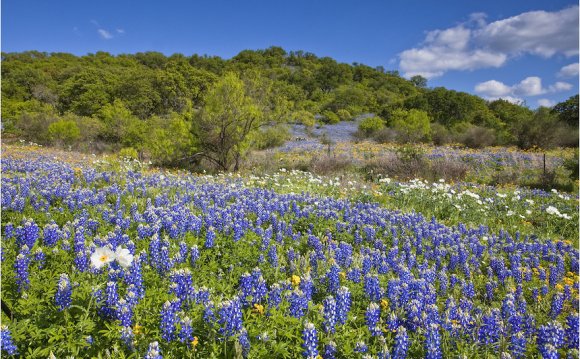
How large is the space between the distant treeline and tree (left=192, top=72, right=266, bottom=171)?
42 cm

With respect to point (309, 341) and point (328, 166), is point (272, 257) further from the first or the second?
point (328, 166)

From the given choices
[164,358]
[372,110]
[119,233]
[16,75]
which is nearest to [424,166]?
[119,233]

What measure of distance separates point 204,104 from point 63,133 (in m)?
12.6

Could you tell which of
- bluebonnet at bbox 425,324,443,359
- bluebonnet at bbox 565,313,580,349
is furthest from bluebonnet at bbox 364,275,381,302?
bluebonnet at bbox 565,313,580,349

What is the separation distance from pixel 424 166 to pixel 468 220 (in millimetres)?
6850

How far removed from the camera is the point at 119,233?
13.7ft

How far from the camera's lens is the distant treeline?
16812mm

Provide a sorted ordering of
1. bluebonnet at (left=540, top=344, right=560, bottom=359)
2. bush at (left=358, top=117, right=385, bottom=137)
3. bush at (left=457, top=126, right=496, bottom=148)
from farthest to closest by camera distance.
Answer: bush at (left=358, top=117, right=385, bottom=137)
bush at (left=457, top=126, right=496, bottom=148)
bluebonnet at (left=540, top=344, right=560, bottom=359)

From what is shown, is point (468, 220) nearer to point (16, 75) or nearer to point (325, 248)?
point (325, 248)

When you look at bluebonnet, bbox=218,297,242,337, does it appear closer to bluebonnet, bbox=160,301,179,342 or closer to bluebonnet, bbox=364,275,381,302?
bluebonnet, bbox=160,301,179,342

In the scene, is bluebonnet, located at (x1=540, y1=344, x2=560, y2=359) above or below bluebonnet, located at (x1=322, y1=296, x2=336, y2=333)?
below

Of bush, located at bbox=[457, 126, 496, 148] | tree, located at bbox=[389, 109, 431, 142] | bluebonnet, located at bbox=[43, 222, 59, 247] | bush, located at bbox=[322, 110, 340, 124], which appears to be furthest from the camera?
bush, located at bbox=[322, 110, 340, 124]

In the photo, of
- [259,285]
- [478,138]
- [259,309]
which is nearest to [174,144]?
[259,285]

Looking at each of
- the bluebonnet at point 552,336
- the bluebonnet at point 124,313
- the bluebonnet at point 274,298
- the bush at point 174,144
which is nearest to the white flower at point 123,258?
the bluebonnet at point 124,313
